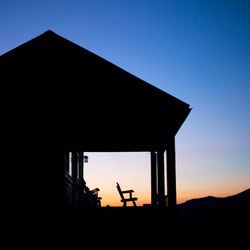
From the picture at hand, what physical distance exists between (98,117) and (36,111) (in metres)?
1.38

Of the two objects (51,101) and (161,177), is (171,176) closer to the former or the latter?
(51,101)

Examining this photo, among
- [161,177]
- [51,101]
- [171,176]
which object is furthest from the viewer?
[161,177]

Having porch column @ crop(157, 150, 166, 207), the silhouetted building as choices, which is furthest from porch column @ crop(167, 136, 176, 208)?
porch column @ crop(157, 150, 166, 207)

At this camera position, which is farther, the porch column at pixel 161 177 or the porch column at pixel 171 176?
the porch column at pixel 161 177

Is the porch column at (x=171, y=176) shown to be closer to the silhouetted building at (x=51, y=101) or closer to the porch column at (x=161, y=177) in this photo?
the silhouetted building at (x=51, y=101)

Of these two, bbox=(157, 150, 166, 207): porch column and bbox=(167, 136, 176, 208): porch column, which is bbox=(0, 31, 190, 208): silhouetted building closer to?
bbox=(167, 136, 176, 208): porch column

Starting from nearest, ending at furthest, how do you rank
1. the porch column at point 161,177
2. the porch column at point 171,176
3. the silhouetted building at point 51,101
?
the silhouetted building at point 51,101
the porch column at point 171,176
the porch column at point 161,177

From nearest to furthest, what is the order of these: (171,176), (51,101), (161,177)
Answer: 1. (51,101)
2. (171,176)
3. (161,177)

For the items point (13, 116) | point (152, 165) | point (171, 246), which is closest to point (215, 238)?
point (171, 246)

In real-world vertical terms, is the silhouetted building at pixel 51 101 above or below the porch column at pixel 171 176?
above

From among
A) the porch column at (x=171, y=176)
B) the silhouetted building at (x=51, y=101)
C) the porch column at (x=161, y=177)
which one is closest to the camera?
the silhouetted building at (x=51, y=101)

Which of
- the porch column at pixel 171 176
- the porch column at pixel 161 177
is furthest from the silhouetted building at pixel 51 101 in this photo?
the porch column at pixel 161 177

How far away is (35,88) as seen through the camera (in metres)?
6.05

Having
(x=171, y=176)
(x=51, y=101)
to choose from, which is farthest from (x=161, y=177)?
(x=51, y=101)
